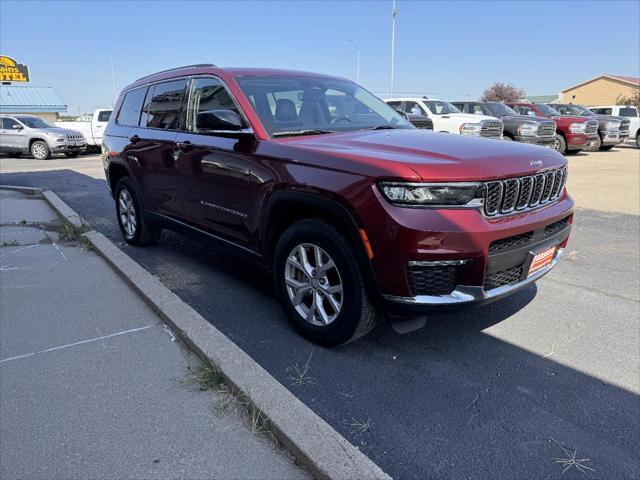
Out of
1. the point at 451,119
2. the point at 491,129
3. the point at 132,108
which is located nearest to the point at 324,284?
the point at 132,108

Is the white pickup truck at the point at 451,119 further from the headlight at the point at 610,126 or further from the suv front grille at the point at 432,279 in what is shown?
the suv front grille at the point at 432,279

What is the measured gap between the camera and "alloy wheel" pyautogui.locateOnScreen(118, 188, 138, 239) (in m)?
5.80

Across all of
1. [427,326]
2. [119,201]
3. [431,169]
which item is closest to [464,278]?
[431,169]

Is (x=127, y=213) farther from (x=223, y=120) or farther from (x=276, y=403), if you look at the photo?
(x=276, y=403)

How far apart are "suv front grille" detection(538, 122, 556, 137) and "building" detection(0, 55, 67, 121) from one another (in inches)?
1962

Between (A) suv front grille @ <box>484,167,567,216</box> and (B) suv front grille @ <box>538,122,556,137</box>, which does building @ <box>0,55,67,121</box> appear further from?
(A) suv front grille @ <box>484,167,567,216</box>

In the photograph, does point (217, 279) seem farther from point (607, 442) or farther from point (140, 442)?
point (607, 442)

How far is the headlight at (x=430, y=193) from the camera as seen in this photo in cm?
263

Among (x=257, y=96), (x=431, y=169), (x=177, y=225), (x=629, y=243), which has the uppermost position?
(x=257, y=96)

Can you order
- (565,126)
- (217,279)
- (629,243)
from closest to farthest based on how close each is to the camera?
(217,279), (629,243), (565,126)

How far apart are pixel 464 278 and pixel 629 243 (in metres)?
4.46

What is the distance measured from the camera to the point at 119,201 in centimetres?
612

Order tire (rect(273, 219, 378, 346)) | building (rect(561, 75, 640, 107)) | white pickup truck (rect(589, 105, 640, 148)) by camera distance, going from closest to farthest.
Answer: tire (rect(273, 219, 378, 346))
white pickup truck (rect(589, 105, 640, 148))
building (rect(561, 75, 640, 107))

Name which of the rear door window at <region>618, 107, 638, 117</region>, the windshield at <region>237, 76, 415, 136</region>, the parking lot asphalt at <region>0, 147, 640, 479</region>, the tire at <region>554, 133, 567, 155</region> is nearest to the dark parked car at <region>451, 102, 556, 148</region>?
the tire at <region>554, 133, 567, 155</region>
